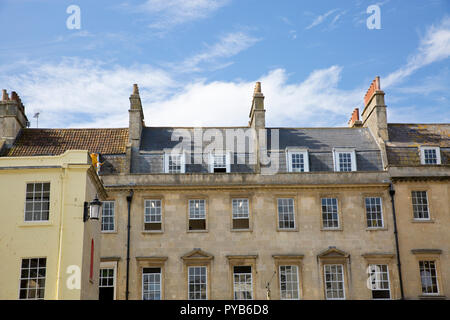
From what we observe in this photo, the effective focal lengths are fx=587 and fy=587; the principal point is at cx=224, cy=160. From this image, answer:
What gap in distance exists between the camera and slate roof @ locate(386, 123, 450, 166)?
36.5 m

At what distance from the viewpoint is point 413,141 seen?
38.2 m

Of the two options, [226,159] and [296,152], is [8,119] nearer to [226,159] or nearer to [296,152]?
[226,159]

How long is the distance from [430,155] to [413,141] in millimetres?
1898

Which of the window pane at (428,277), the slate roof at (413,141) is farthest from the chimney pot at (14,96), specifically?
the window pane at (428,277)

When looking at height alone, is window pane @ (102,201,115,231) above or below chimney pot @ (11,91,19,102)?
below

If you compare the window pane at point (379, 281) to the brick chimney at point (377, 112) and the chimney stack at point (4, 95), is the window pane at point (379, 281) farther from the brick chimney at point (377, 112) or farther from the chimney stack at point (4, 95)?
the chimney stack at point (4, 95)

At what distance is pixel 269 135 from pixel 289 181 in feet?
14.6

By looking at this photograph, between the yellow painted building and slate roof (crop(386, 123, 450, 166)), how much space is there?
68.7 feet

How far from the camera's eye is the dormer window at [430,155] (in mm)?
36406

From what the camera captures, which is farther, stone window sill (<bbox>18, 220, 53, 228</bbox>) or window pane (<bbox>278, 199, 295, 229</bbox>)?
window pane (<bbox>278, 199, 295, 229</bbox>)

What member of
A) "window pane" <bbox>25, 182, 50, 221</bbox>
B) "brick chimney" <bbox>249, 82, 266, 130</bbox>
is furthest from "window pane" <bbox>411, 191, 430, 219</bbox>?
"window pane" <bbox>25, 182, 50, 221</bbox>
